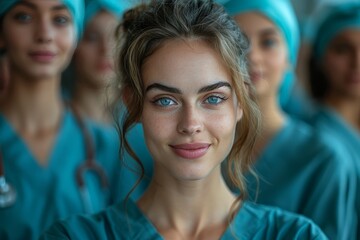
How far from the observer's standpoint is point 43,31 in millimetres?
2592

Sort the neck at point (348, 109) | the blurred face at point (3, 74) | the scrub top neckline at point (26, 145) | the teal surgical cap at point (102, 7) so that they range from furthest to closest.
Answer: the neck at point (348, 109)
the teal surgical cap at point (102, 7)
the blurred face at point (3, 74)
the scrub top neckline at point (26, 145)

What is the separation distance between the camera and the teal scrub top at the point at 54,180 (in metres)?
2.53

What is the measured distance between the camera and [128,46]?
195 centimetres

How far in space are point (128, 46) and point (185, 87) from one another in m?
0.20

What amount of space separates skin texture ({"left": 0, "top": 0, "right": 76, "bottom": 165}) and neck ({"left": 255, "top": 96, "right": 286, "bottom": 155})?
759 mm

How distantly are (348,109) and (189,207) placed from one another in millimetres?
1649

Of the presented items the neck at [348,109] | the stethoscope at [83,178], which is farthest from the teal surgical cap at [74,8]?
the neck at [348,109]

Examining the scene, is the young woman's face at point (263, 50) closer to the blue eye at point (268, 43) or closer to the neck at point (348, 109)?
the blue eye at point (268, 43)

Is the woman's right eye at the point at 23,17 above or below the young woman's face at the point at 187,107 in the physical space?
above

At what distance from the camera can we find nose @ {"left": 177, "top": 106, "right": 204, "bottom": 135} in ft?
6.05

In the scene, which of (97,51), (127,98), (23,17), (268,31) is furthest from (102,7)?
(127,98)

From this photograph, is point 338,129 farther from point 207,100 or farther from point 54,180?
point 207,100

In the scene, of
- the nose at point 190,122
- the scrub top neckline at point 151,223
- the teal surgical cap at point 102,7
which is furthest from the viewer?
the teal surgical cap at point 102,7

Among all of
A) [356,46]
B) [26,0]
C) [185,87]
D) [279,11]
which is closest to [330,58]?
[356,46]
